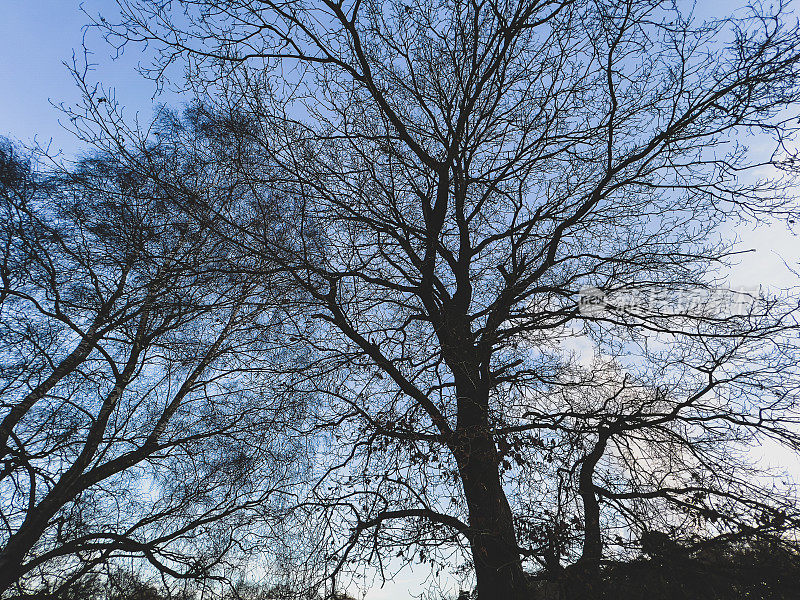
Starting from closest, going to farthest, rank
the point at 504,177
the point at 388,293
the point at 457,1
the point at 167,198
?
the point at 167,198 → the point at 457,1 → the point at 504,177 → the point at 388,293

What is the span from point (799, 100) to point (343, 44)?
5.31m

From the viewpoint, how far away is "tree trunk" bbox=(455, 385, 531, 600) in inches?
152

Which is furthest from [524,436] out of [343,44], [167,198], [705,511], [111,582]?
[111,582]

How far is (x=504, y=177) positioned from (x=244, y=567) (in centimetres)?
734

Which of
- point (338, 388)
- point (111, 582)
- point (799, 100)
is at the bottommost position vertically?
point (111, 582)

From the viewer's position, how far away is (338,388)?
18.1 ft

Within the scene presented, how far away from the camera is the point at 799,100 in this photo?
180 inches

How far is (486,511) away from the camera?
4.24 m

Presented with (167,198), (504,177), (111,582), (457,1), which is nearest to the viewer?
(167,198)

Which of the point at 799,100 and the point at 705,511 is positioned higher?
the point at 799,100

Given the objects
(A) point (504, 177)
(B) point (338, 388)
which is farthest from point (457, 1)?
(B) point (338, 388)

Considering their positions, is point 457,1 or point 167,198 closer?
point 167,198

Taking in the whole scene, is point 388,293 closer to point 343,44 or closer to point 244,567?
point 343,44

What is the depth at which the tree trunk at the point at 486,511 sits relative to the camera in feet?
12.7
